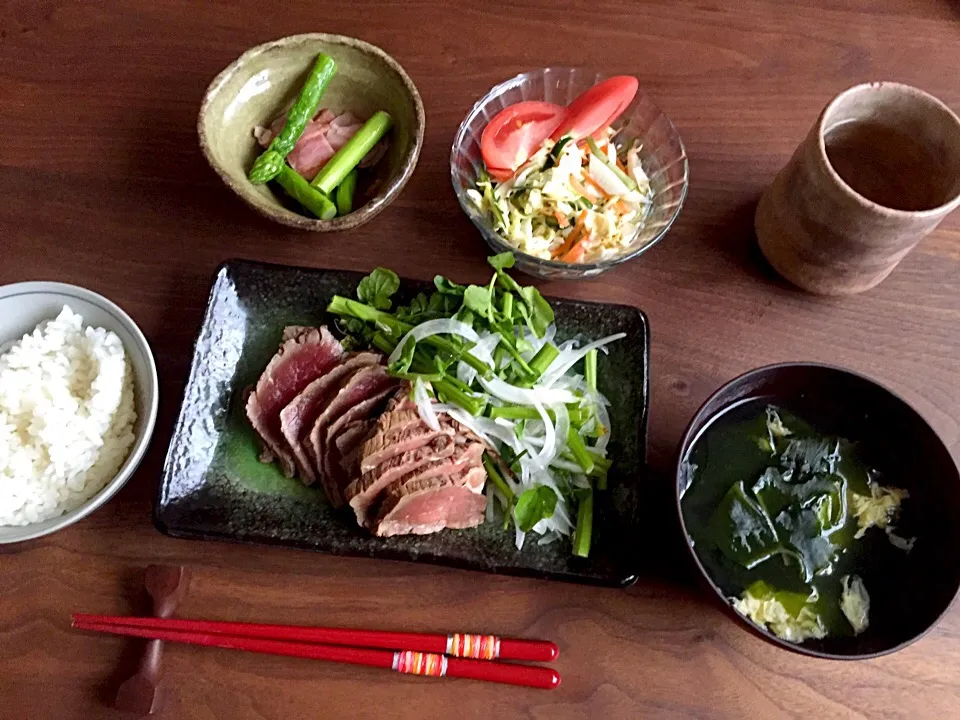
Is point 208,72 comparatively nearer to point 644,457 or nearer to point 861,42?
point 644,457

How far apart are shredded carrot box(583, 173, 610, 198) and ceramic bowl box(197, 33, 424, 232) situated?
390mm

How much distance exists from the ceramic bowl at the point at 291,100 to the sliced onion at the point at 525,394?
46cm

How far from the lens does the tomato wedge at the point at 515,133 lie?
1.75 m

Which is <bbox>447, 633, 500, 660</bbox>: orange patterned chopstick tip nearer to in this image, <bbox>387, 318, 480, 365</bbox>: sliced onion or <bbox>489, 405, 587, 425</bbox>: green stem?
<bbox>489, 405, 587, 425</bbox>: green stem

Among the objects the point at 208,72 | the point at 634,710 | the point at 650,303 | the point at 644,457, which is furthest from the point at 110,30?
the point at 634,710

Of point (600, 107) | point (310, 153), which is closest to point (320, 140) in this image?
point (310, 153)

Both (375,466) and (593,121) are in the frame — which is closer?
(375,466)

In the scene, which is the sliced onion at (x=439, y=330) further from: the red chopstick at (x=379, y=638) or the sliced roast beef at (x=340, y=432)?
the red chopstick at (x=379, y=638)

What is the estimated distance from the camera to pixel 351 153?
5.76 ft

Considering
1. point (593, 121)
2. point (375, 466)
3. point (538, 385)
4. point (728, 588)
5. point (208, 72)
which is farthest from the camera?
point (208, 72)

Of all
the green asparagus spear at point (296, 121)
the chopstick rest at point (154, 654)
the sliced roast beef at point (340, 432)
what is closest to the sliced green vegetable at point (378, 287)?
the sliced roast beef at point (340, 432)

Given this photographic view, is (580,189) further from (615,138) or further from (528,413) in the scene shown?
(528,413)

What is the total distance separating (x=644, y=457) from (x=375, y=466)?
1.76ft

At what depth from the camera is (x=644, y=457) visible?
1506 mm
